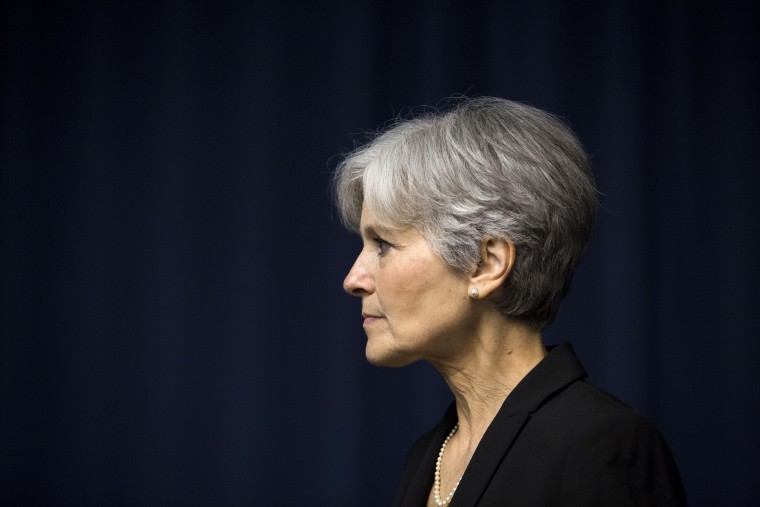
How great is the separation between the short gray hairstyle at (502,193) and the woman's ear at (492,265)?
0.01 m

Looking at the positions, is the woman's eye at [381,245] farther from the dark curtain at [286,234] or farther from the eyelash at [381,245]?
the dark curtain at [286,234]

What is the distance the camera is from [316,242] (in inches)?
107

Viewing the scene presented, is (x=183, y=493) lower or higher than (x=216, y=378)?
lower

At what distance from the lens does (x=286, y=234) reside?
2.71 m

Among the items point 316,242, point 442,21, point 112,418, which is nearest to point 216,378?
point 112,418

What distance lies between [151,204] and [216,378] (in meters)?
0.54

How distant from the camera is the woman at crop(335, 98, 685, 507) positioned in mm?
1343

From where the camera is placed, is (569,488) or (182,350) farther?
(182,350)

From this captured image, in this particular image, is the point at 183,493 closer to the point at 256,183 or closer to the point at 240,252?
the point at 240,252

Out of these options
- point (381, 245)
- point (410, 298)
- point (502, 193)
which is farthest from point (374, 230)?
point (502, 193)

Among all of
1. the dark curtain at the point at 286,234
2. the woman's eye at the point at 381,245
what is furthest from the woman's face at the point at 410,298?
the dark curtain at the point at 286,234

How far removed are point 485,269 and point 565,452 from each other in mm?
319

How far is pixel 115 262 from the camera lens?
8.77 feet

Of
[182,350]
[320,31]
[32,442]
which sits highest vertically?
[320,31]
